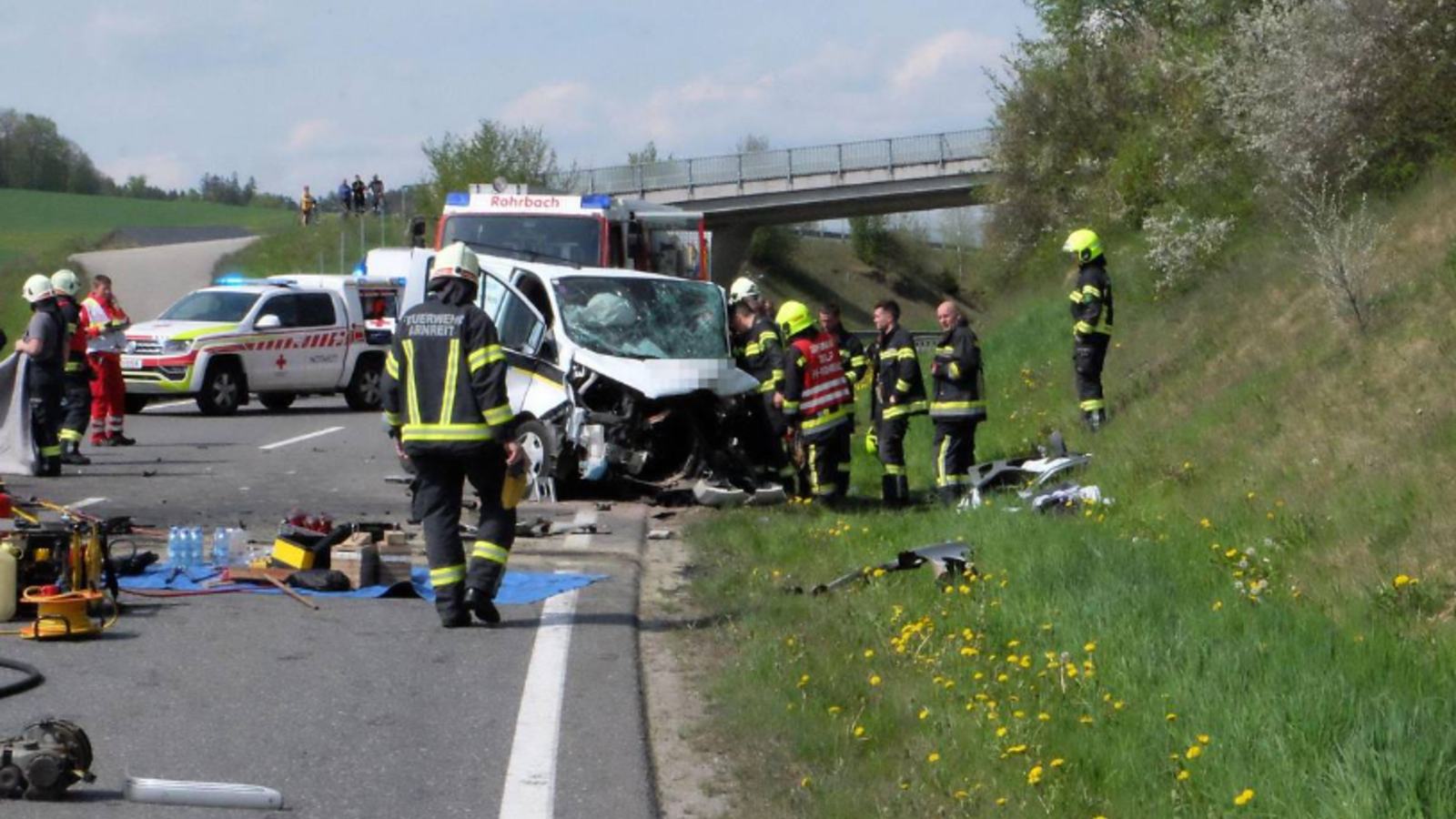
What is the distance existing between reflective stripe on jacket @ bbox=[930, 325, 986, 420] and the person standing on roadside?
939 cm

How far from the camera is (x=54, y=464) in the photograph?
52.3 feet

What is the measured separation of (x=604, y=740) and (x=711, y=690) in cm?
103

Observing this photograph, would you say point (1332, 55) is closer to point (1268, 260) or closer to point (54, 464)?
point (1268, 260)

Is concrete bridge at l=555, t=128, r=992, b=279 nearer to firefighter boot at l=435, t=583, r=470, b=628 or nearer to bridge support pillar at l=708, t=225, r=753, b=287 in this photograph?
bridge support pillar at l=708, t=225, r=753, b=287

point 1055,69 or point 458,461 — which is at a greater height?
point 1055,69

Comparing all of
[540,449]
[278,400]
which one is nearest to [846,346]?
[540,449]

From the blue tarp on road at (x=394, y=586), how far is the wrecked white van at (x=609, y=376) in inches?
159

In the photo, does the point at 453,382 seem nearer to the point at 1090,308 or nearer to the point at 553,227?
the point at 1090,308

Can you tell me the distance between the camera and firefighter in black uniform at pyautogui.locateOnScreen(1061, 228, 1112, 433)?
52.7ft

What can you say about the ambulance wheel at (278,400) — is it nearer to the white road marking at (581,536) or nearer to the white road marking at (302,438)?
the white road marking at (302,438)

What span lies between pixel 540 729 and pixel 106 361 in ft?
47.8

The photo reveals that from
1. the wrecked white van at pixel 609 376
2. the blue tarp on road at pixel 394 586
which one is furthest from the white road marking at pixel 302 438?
the blue tarp on road at pixel 394 586

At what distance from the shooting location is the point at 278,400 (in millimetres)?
26969

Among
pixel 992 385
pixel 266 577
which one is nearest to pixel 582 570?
pixel 266 577
